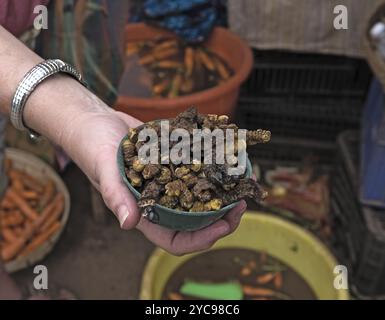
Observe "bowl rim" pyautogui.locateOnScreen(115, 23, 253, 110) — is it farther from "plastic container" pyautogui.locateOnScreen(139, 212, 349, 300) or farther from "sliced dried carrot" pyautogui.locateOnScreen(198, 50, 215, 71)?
"plastic container" pyautogui.locateOnScreen(139, 212, 349, 300)

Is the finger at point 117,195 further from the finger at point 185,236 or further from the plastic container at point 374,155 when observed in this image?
the plastic container at point 374,155

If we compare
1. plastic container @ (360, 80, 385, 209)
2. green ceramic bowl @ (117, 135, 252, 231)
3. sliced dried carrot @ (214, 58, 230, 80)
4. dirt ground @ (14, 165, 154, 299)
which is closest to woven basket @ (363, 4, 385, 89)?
plastic container @ (360, 80, 385, 209)

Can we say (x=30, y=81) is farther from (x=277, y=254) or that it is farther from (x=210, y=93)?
(x=277, y=254)

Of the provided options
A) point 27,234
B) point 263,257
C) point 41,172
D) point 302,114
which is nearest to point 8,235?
point 27,234

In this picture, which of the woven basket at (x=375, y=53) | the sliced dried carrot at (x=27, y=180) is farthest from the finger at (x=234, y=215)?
the sliced dried carrot at (x=27, y=180)

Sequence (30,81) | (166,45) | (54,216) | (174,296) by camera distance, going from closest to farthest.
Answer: (30,81) → (174,296) → (54,216) → (166,45)

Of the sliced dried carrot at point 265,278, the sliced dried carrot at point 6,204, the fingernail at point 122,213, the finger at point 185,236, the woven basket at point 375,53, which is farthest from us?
the sliced dried carrot at point 6,204
